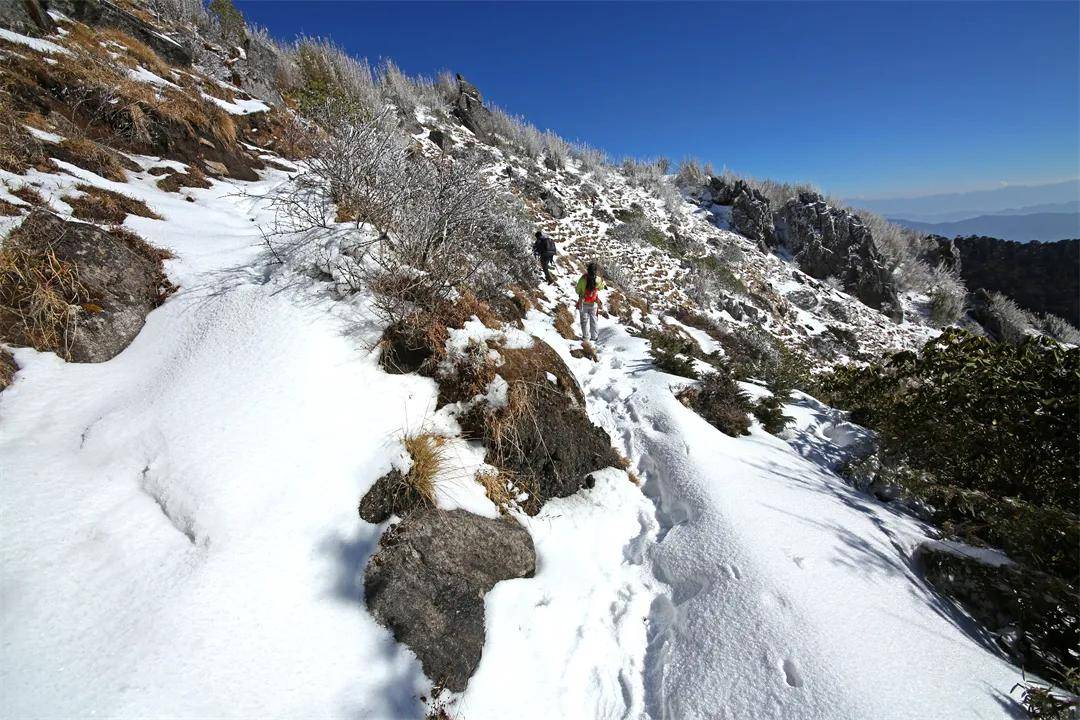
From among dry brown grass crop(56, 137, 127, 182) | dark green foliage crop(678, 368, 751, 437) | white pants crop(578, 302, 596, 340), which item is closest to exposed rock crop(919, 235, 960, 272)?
white pants crop(578, 302, 596, 340)

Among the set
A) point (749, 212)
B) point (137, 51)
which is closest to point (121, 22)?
point (137, 51)

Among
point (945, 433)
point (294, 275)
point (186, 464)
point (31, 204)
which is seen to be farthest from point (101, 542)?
point (945, 433)

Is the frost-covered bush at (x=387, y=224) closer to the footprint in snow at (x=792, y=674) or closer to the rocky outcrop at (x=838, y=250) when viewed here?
the footprint in snow at (x=792, y=674)

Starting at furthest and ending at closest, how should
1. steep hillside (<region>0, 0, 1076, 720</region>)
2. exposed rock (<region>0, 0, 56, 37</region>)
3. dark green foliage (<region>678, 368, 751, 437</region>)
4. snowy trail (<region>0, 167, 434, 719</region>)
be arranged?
exposed rock (<region>0, 0, 56, 37</region>), dark green foliage (<region>678, 368, 751, 437</region>), steep hillside (<region>0, 0, 1076, 720</region>), snowy trail (<region>0, 167, 434, 719</region>)

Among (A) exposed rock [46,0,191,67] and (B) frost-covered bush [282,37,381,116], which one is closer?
(A) exposed rock [46,0,191,67]

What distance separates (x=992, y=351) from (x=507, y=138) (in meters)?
22.0

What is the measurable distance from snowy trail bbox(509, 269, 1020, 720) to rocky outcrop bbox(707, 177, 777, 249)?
21629mm

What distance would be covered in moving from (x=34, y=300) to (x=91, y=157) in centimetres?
349

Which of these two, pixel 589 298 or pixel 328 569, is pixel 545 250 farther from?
pixel 328 569

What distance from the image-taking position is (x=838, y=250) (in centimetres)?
2106

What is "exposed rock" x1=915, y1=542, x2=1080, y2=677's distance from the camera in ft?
7.88

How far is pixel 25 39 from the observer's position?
602cm

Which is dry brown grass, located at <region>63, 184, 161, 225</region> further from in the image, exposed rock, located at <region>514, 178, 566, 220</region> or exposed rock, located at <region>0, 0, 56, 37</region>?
exposed rock, located at <region>514, 178, 566, 220</region>

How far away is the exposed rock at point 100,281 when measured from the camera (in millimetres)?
2887
